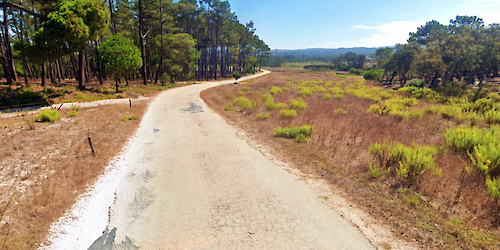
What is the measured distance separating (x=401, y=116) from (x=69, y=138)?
17.7 m

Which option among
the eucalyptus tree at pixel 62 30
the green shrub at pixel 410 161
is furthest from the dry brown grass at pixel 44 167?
the green shrub at pixel 410 161

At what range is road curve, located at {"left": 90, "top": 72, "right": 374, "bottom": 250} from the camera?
3762 mm

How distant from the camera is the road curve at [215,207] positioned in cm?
376

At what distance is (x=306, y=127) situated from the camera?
9773 mm

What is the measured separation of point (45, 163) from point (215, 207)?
5843 millimetres

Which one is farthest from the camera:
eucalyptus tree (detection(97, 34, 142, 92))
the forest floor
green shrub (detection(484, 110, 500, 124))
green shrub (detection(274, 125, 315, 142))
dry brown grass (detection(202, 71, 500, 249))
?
eucalyptus tree (detection(97, 34, 142, 92))

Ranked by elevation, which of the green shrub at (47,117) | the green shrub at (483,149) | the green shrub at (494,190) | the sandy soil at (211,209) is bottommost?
the sandy soil at (211,209)

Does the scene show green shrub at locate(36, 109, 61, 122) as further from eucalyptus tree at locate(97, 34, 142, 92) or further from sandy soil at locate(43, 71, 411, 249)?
eucalyptus tree at locate(97, 34, 142, 92)

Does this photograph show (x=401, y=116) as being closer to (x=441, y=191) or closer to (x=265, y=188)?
(x=441, y=191)

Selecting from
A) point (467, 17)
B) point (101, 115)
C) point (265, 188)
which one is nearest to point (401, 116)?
point (265, 188)

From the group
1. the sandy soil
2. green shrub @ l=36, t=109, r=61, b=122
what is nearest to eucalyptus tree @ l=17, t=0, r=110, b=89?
green shrub @ l=36, t=109, r=61, b=122

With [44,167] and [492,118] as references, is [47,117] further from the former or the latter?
[492,118]

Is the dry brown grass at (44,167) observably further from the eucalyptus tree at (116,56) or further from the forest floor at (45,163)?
the eucalyptus tree at (116,56)

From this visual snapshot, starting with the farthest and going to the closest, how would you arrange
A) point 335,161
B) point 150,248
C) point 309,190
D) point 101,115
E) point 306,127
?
1. point 101,115
2. point 306,127
3. point 335,161
4. point 309,190
5. point 150,248
